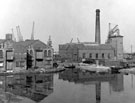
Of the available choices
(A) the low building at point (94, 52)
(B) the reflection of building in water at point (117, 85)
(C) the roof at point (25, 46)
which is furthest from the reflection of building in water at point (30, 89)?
(A) the low building at point (94, 52)

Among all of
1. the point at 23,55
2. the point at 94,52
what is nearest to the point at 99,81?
the point at 23,55

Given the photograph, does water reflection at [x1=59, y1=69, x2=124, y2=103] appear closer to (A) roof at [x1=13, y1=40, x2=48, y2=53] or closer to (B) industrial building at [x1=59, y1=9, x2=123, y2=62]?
(A) roof at [x1=13, y1=40, x2=48, y2=53]

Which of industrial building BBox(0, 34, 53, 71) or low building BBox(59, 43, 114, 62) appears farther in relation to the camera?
low building BBox(59, 43, 114, 62)

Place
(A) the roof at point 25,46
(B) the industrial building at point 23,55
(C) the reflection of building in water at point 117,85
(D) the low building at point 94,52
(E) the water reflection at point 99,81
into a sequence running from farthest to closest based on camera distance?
(D) the low building at point 94,52, (A) the roof at point 25,46, (B) the industrial building at point 23,55, (E) the water reflection at point 99,81, (C) the reflection of building in water at point 117,85

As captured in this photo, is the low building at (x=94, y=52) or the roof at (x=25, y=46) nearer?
the roof at (x=25, y=46)

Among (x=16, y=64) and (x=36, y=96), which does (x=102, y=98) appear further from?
(x=16, y=64)

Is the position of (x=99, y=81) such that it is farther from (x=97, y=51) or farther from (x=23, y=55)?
(x=97, y=51)

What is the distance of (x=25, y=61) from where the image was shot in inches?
1714

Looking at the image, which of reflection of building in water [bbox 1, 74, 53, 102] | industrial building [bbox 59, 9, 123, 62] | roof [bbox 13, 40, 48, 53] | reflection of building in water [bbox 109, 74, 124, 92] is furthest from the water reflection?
industrial building [bbox 59, 9, 123, 62]

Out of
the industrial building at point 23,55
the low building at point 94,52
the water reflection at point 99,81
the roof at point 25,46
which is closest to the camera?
the water reflection at point 99,81

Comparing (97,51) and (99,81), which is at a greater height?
(97,51)

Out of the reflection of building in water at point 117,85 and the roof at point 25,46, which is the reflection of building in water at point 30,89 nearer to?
the reflection of building in water at point 117,85

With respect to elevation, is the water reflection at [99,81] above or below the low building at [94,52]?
below

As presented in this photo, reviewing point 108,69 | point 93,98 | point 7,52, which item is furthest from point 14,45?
point 93,98
